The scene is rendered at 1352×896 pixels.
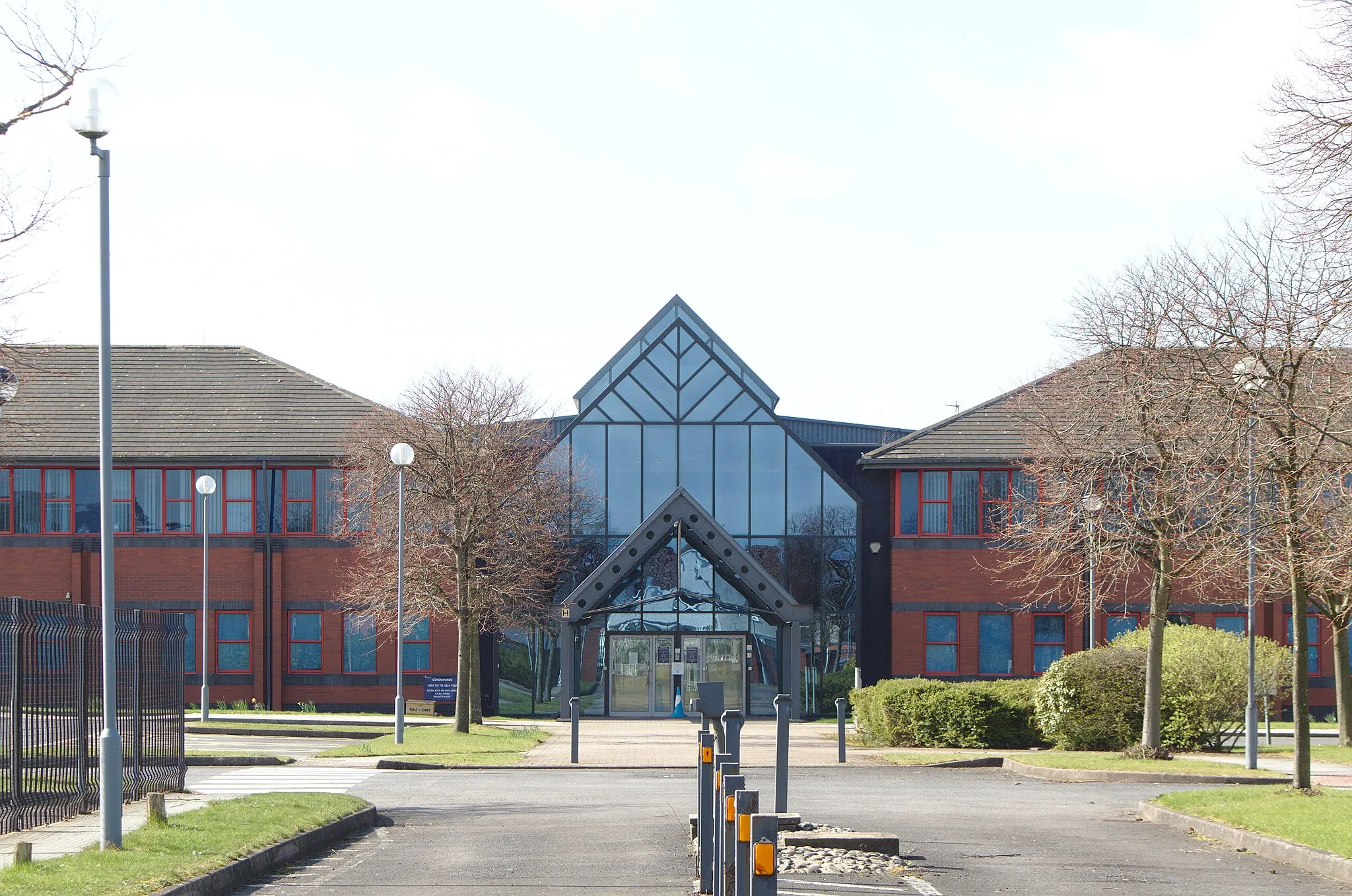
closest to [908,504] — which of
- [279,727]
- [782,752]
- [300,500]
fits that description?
[300,500]

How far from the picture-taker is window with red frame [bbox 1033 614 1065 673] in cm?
4125

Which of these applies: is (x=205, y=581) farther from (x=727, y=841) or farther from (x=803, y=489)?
(x=727, y=841)

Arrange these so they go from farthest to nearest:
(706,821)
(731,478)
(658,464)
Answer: (658,464)
(731,478)
(706,821)

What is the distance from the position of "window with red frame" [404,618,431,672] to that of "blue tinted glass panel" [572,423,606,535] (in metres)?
5.09

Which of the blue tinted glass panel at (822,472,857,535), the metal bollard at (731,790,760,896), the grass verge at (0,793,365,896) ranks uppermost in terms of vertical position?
the blue tinted glass panel at (822,472,857,535)

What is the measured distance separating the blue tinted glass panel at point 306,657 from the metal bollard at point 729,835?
3343 cm

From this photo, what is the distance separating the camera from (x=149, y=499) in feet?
137

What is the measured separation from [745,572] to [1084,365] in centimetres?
1556

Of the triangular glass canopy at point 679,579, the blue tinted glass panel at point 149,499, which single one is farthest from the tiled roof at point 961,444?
the blue tinted glass panel at point 149,499

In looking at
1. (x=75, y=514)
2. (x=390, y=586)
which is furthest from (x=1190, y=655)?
(x=75, y=514)

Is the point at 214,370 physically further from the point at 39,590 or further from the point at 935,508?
the point at 935,508

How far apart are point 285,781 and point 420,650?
21.1 meters

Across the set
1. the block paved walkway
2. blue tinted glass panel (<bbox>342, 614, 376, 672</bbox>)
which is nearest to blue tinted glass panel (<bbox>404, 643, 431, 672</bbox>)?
blue tinted glass panel (<bbox>342, 614, 376, 672</bbox>)

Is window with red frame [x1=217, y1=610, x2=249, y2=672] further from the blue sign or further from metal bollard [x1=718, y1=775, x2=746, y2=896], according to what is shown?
metal bollard [x1=718, y1=775, x2=746, y2=896]
